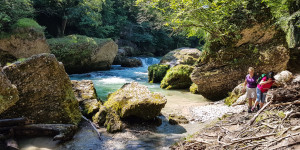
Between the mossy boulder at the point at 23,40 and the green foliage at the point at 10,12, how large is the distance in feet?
1.27

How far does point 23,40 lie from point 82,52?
4642mm

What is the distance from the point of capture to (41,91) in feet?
18.9

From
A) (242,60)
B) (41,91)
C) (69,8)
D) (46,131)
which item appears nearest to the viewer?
(46,131)

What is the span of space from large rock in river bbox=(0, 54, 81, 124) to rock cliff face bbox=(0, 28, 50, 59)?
35.6ft

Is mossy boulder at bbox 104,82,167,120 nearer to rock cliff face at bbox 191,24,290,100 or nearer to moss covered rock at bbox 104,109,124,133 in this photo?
moss covered rock at bbox 104,109,124,133

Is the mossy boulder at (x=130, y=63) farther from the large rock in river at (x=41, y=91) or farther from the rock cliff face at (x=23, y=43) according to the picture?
the large rock in river at (x=41, y=91)

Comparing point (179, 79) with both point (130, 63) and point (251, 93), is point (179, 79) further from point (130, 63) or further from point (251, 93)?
point (130, 63)

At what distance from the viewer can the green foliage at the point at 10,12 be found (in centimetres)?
1362

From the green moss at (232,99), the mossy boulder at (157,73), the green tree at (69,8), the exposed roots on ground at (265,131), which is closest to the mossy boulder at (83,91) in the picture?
the exposed roots on ground at (265,131)

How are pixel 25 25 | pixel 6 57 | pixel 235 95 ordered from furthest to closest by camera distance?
pixel 25 25 < pixel 6 57 < pixel 235 95

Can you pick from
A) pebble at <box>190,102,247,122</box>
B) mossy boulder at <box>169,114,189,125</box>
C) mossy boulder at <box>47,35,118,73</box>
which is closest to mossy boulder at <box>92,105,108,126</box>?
mossy boulder at <box>169,114,189,125</box>

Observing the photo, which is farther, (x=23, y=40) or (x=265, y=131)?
(x=23, y=40)

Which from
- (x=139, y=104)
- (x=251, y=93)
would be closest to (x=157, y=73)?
(x=139, y=104)

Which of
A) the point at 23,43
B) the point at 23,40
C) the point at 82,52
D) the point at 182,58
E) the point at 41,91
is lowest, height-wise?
the point at 41,91
